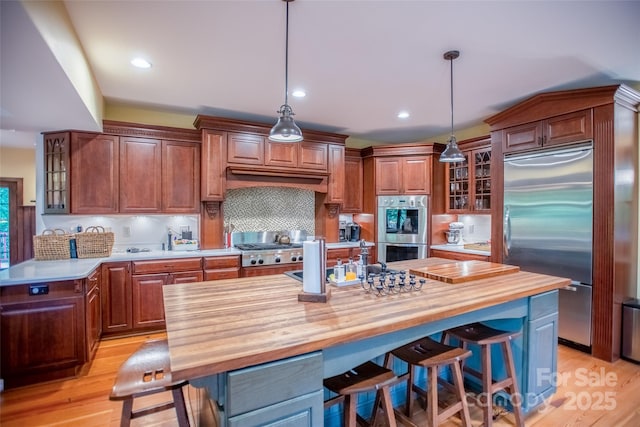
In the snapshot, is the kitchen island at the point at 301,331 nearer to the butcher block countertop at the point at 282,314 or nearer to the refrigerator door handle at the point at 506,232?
the butcher block countertop at the point at 282,314

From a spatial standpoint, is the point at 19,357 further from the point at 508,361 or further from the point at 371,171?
the point at 371,171

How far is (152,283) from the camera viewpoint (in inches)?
137

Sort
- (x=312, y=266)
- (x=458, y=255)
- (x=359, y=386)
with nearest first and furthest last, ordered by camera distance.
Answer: (x=359, y=386) → (x=312, y=266) → (x=458, y=255)

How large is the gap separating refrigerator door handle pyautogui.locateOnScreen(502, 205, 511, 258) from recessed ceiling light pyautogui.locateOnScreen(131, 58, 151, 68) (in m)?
3.92

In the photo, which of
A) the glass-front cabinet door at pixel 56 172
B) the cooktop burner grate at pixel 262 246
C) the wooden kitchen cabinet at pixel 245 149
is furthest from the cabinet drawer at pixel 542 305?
the glass-front cabinet door at pixel 56 172

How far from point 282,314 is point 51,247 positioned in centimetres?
299

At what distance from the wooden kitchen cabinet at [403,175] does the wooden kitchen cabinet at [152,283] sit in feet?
9.78

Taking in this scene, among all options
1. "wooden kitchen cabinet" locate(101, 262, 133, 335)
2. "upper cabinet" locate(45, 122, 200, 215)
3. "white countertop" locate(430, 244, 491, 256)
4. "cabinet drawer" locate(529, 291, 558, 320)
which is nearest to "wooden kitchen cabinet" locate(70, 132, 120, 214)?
"upper cabinet" locate(45, 122, 200, 215)

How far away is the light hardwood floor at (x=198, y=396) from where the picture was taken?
83.0 inches

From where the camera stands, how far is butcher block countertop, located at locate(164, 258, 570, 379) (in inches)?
44.3

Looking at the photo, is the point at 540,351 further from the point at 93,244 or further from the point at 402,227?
the point at 93,244

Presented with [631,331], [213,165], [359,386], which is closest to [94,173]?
[213,165]

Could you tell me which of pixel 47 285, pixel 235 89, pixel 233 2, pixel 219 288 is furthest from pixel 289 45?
pixel 47 285

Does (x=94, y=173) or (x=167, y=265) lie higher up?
(x=94, y=173)
